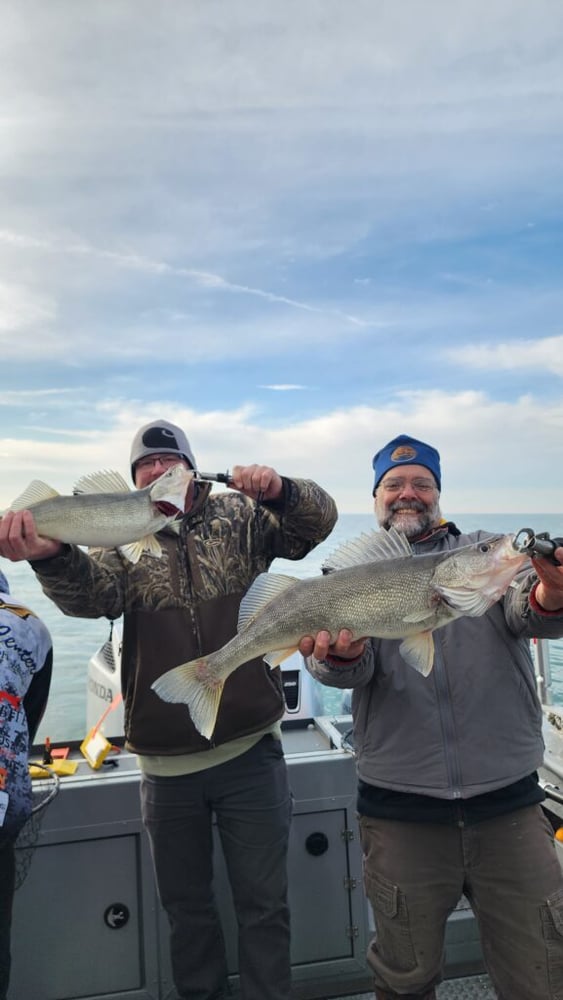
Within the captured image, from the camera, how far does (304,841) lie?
13.2 ft

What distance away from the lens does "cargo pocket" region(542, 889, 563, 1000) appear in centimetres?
280

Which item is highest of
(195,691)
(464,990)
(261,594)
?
(261,594)

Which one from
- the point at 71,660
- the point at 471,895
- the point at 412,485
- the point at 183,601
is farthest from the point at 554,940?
the point at 71,660

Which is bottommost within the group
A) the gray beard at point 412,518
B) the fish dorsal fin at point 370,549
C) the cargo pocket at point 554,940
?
the cargo pocket at point 554,940

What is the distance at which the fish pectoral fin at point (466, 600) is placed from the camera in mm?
2445

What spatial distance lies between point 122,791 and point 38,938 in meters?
0.84

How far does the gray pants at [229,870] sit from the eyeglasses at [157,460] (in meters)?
1.52

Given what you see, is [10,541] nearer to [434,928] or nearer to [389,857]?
[389,857]

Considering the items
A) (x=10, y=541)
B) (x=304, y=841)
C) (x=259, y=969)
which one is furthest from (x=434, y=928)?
(x=10, y=541)

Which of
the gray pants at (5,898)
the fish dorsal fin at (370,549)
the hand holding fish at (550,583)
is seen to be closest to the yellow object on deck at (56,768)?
the gray pants at (5,898)

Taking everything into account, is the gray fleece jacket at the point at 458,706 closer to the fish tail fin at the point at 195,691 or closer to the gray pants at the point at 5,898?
the fish tail fin at the point at 195,691

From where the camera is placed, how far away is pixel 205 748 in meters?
3.35

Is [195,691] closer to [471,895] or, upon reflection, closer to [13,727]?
[13,727]

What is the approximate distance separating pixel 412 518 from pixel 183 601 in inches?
47.6
